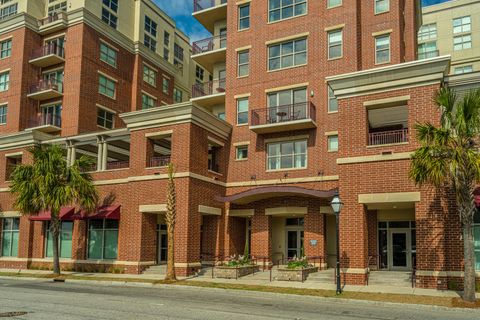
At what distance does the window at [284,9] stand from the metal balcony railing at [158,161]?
39.6ft

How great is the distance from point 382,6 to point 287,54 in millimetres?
6495

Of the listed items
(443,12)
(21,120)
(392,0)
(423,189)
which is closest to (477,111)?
(423,189)

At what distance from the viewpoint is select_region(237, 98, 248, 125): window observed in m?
32.6

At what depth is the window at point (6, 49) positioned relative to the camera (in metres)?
43.3

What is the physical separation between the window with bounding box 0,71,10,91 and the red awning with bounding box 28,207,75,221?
52.4 feet

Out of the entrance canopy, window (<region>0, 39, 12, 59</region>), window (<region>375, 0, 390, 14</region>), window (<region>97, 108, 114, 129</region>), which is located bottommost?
the entrance canopy

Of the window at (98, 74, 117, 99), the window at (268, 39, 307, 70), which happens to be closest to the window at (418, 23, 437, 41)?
the window at (268, 39, 307, 70)

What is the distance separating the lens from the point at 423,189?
69.3 feet

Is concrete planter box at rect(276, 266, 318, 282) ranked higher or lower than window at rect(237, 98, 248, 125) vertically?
lower

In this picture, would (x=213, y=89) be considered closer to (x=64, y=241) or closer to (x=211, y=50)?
(x=211, y=50)

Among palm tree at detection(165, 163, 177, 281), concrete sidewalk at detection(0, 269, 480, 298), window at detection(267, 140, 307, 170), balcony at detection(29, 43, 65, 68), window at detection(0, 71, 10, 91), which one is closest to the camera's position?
concrete sidewalk at detection(0, 269, 480, 298)

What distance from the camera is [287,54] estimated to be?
1259 inches

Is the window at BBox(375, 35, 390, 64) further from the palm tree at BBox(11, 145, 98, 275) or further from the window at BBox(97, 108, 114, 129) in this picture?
the window at BBox(97, 108, 114, 129)

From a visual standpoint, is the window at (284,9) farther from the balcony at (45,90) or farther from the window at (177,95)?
the window at (177,95)
